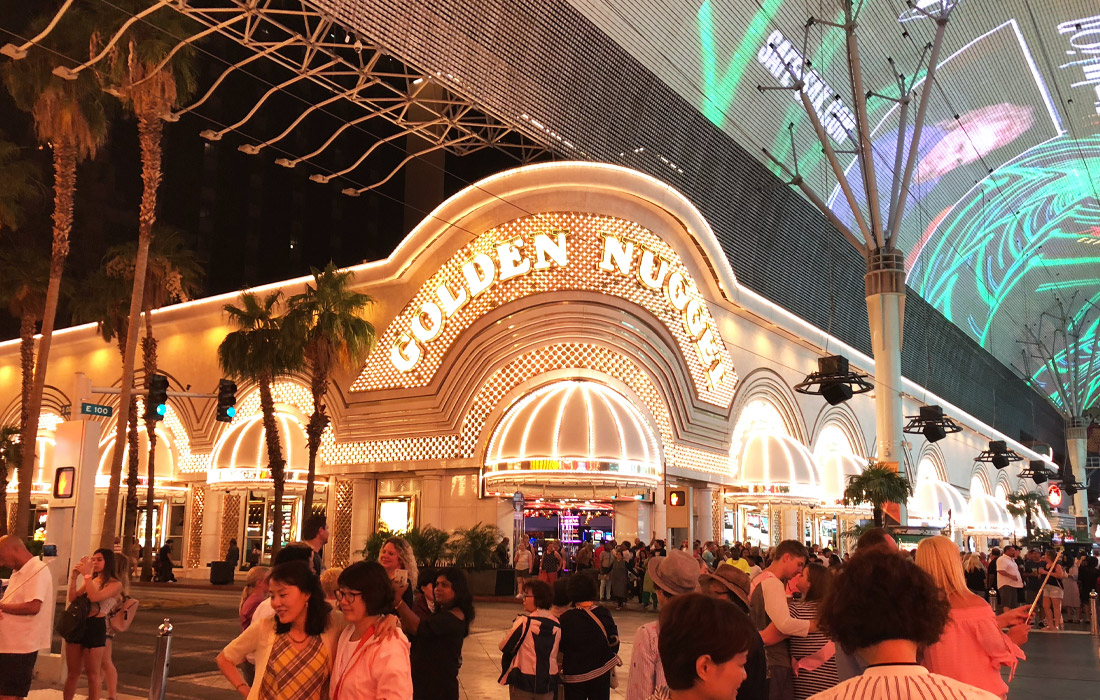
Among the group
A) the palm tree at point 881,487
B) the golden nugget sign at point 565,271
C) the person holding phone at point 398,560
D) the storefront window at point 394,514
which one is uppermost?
the golden nugget sign at point 565,271

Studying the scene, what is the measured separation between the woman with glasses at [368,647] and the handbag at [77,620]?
6253 mm

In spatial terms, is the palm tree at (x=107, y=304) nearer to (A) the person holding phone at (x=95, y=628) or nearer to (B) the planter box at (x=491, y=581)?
(B) the planter box at (x=491, y=581)

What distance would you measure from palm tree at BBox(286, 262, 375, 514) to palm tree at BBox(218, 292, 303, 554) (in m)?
0.54

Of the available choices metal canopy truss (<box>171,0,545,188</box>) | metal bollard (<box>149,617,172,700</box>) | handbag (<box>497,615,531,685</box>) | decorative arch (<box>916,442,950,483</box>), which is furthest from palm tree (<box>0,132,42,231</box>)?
decorative arch (<box>916,442,950,483</box>)

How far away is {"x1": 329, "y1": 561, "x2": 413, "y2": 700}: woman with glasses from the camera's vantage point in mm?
4492

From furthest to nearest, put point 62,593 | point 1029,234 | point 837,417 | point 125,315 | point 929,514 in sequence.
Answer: point 1029,234, point 929,514, point 837,417, point 125,315, point 62,593

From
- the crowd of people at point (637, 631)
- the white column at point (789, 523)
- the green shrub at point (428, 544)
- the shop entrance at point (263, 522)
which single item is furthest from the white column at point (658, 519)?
the crowd of people at point (637, 631)

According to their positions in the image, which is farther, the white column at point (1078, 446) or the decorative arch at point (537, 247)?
the white column at point (1078, 446)

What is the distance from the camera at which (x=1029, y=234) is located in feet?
192

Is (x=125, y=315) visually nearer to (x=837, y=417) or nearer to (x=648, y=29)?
(x=648, y=29)

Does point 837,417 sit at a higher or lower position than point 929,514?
higher

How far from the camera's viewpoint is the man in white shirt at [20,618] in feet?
25.8

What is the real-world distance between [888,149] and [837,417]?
11777 millimetres

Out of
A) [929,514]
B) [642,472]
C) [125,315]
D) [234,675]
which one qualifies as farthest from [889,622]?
[929,514]
